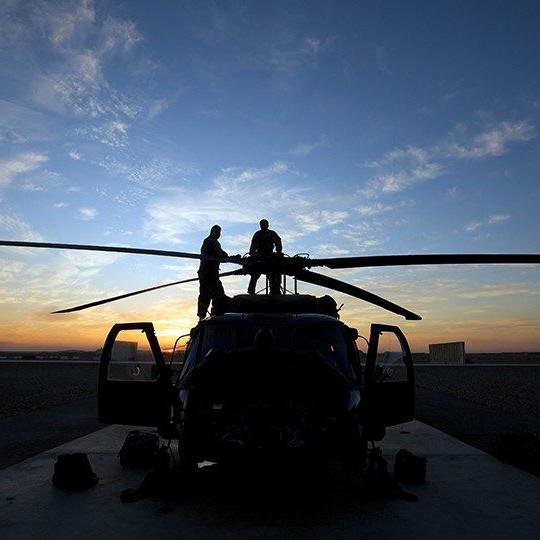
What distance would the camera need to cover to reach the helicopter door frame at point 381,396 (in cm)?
557

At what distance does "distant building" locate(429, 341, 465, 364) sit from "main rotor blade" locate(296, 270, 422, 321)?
36.8m

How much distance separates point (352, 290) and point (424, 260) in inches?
62.5

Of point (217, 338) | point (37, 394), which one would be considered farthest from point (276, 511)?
point (37, 394)

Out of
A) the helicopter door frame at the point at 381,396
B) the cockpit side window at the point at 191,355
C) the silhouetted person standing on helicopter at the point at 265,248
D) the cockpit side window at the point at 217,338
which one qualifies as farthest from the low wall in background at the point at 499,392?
the cockpit side window at the point at 191,355

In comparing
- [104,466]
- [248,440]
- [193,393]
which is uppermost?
[193,393]

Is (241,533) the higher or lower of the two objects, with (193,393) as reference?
lower

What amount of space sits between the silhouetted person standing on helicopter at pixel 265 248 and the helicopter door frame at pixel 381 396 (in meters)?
2.58

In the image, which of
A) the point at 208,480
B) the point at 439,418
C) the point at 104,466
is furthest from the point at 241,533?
the point at 439,418

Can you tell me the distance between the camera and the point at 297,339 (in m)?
5.88

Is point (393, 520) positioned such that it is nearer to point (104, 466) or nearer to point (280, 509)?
point (280, 509)

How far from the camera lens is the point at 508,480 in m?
5.98

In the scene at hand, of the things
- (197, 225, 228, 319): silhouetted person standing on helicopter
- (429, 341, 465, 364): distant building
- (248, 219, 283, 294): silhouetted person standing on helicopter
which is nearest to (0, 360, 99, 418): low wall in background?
(197, 225, 228, 319): silhouetted person standing on helicopter

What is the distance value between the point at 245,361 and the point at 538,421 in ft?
28.7

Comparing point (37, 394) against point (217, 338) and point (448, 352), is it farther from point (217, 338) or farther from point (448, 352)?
point (448, 352)
